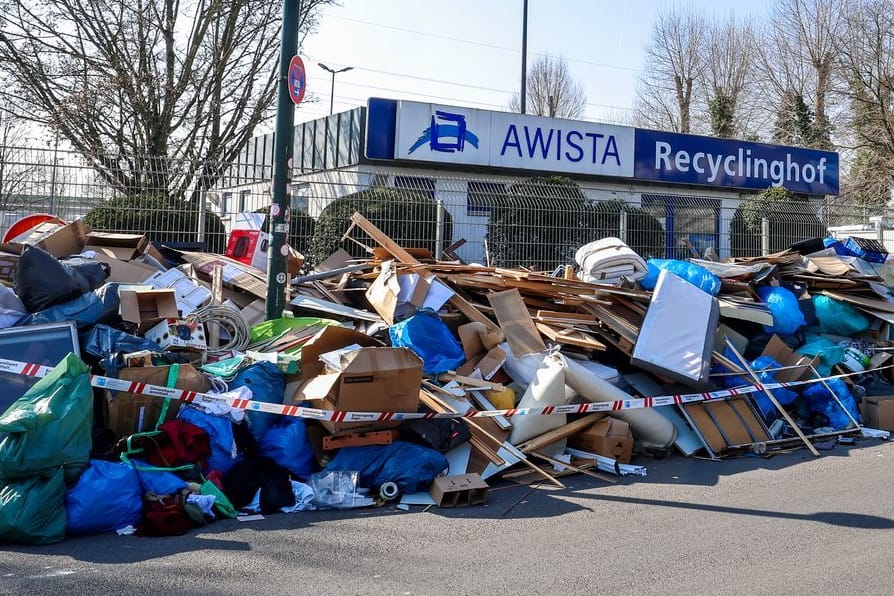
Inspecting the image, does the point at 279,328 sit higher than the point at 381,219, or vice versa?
the point at 381,219

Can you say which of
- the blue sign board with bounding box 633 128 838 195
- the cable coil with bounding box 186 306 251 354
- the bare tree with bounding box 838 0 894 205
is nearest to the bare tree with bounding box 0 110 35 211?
the cable coil with bounding box 186 306 251 354

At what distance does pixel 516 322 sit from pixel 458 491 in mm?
3123

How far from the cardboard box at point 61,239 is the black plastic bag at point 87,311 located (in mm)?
1956

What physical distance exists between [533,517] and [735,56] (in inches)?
1702

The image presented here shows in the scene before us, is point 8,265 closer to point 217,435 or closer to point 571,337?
Result: point 217,435

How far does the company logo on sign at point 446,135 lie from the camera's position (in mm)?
20531

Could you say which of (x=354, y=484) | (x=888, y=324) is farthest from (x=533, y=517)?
(x=888, y=324)

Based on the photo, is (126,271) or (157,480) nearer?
(157,480)

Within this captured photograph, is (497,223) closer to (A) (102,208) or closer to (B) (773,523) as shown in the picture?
(A) (102,208)

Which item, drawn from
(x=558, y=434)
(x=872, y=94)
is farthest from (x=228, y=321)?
(x=872, y=94)

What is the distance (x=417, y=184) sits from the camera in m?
13.0

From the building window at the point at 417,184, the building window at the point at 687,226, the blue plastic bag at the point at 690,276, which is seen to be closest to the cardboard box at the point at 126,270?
the building window at the point at 417,184

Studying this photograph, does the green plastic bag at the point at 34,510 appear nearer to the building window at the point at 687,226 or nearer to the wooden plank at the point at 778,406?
the wooden plank at the point at 778,406

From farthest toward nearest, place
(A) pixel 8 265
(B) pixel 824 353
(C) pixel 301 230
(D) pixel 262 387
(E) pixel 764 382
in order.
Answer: (C) pixel 301 230 < (B) pixel 824 353 < (E) pixel 764 382 < (A) pixel 8 265 < (D) pixel 262 387
